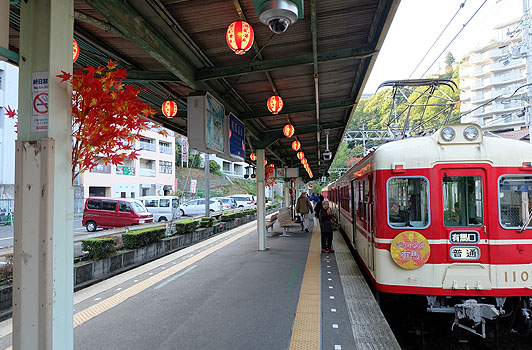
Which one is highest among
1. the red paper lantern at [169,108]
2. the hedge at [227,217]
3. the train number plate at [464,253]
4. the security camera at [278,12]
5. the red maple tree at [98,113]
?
the red paper lantern at [169,108]

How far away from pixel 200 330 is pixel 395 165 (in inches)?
133

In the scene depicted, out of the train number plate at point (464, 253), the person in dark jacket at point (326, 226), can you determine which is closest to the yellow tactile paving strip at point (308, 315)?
the person in dark jacket at point (326, 226)

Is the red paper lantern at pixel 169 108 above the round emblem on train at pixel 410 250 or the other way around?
above

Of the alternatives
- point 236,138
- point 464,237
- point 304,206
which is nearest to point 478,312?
point 464,237

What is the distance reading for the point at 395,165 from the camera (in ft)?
15.4

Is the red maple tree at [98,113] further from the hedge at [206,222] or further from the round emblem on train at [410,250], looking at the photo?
the hedge at [206,222]

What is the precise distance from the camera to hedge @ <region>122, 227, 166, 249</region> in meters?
8.50

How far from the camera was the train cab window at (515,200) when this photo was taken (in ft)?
14.2

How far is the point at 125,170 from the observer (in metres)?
31.5

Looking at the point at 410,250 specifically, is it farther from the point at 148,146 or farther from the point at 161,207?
the point at 148,146

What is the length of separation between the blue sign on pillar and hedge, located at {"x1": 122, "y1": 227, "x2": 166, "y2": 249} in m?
3.53

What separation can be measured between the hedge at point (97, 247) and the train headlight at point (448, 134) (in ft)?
22.4

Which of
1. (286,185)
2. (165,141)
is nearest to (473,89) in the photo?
(286,185)

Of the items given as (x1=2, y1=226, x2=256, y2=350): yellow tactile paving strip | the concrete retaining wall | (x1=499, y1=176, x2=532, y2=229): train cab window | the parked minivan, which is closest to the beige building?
the parked minivan
